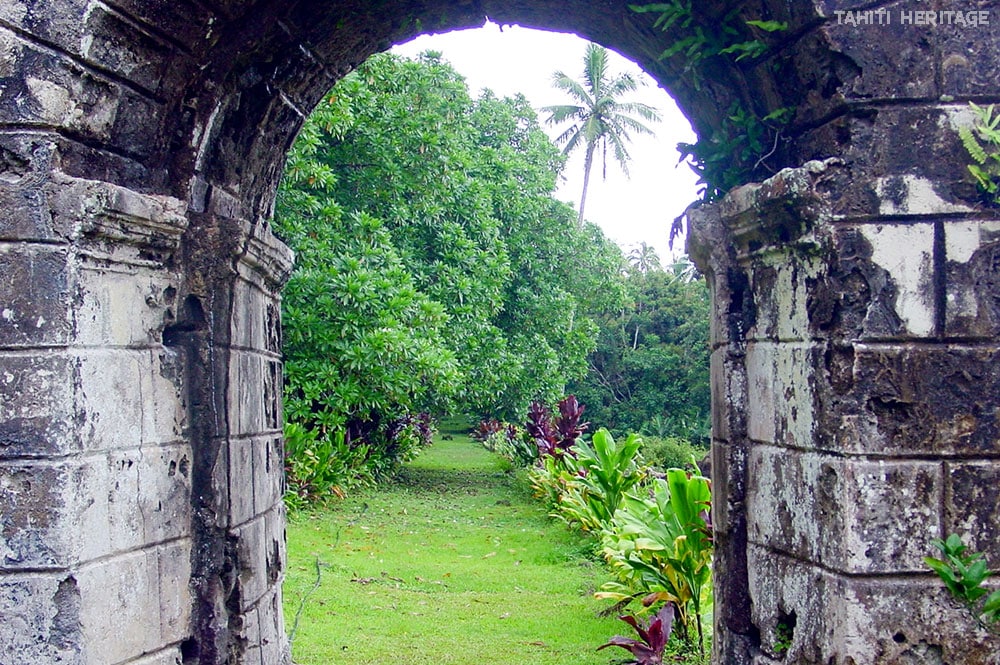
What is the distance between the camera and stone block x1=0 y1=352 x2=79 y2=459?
2406 mm

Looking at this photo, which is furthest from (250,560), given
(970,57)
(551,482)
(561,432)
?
(561,432)

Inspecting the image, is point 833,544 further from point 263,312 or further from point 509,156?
point 509,156

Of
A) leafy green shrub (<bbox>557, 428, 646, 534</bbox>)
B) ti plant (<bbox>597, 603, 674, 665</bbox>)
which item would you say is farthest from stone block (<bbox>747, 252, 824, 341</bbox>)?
leafy green shrub (<bbox>557, 428, 646, 534</bbox>)

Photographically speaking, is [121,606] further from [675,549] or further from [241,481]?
[675,549]

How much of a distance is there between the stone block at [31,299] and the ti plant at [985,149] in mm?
2619

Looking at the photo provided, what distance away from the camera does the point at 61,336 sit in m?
2.45

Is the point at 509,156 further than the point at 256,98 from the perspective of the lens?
Yes

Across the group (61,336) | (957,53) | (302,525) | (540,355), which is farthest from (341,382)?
(957,53)

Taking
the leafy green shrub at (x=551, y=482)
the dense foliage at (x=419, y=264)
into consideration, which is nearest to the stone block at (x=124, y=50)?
the dense foliage at (x=419, y=264)

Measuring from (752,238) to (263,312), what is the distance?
2.03 m

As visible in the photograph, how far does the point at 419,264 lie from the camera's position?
10633mm

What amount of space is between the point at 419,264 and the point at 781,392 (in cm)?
816

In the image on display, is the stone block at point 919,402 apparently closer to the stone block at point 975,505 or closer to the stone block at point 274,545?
the stone block at point 975,505

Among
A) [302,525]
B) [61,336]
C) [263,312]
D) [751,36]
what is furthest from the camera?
[302,525]
